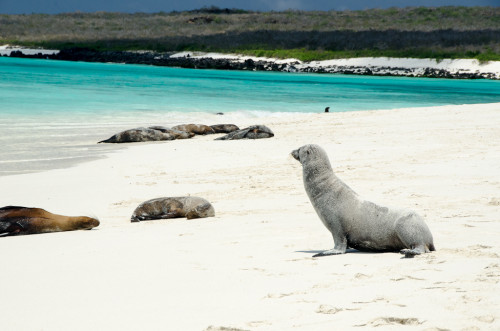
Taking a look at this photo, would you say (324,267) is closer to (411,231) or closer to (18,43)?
(411,231)

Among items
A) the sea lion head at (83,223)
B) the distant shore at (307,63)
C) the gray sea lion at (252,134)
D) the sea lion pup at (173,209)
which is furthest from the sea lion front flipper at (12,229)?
the distant shore at (307,63)

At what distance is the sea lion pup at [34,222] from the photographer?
7.17 metres

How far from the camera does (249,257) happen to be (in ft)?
18.3

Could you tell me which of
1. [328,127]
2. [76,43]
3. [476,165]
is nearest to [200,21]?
[76,43]

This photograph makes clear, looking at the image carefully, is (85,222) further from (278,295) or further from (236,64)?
(236,64)

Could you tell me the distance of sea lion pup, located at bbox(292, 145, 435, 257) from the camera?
5.54 m

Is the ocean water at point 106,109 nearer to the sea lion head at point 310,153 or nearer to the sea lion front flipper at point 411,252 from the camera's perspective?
the sea lion head at point 310,153

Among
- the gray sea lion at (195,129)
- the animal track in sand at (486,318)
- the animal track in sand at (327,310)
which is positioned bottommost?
the gray sea lion at (195,129)

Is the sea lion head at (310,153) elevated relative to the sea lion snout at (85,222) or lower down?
elevated

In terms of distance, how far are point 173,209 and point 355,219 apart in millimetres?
2728

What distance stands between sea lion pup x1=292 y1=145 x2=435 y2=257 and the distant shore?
56816 millimetres

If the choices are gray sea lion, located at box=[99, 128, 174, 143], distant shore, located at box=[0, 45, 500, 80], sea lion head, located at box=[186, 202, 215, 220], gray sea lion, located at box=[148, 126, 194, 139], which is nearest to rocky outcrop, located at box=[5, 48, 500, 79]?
distant shore, located at box=[0, 45, 500, 80]

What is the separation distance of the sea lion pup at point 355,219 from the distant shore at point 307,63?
56816mm

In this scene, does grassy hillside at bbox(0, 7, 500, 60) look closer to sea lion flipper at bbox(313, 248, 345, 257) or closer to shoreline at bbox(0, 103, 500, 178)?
shoreline at bbox(0, 103, 500, 178)
